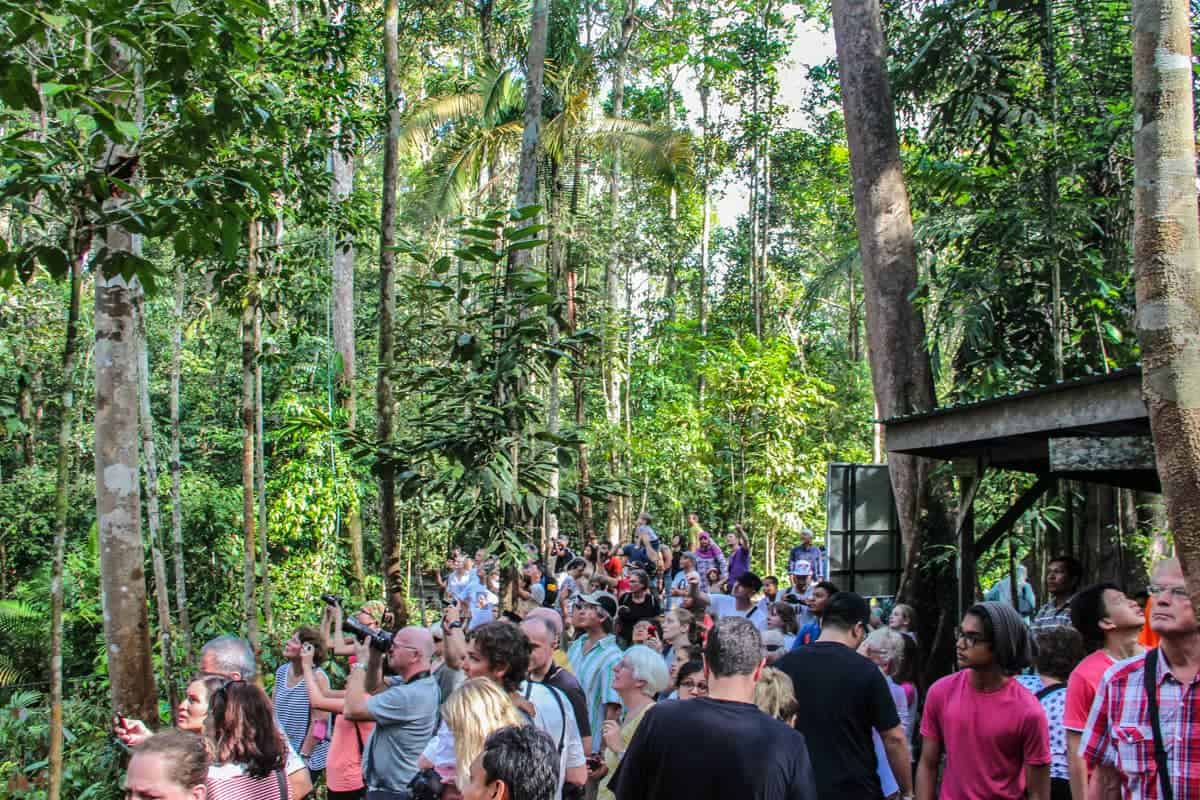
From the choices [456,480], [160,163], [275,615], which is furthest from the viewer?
[275,615]

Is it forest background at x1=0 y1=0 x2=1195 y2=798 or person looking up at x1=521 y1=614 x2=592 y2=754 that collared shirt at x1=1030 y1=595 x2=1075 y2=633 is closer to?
person looking up at x1=521 y1=614 x2=592 y2=754

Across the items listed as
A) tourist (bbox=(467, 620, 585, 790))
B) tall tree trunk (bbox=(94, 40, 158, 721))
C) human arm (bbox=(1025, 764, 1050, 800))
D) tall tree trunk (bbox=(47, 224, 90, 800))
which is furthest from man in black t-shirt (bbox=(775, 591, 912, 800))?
tall tree trunk (bbox=(94, 40, 158, 721))

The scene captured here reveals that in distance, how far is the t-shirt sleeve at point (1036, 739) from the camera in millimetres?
4465

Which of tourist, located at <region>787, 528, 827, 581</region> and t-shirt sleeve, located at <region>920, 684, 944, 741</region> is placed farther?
tourist, located at <region>787, 528, 827, 581</region>

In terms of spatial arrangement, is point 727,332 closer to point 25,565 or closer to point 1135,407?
point 25,565

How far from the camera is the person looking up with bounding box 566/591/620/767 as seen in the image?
651cm

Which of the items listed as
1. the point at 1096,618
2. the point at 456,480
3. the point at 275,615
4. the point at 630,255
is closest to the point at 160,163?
the point at 456,480

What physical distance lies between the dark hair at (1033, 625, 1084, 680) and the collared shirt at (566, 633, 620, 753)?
2.32m

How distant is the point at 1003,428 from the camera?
664 cm

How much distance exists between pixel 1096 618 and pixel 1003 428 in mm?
1870

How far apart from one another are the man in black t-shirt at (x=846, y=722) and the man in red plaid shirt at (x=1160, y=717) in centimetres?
108

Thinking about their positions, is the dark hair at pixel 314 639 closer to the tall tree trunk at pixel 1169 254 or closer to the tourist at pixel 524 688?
the tourist at pixel 524 688

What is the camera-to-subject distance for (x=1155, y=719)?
350 centimetres

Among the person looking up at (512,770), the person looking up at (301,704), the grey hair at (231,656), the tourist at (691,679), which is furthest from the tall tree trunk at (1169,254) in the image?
the person looking up at (301,704)
